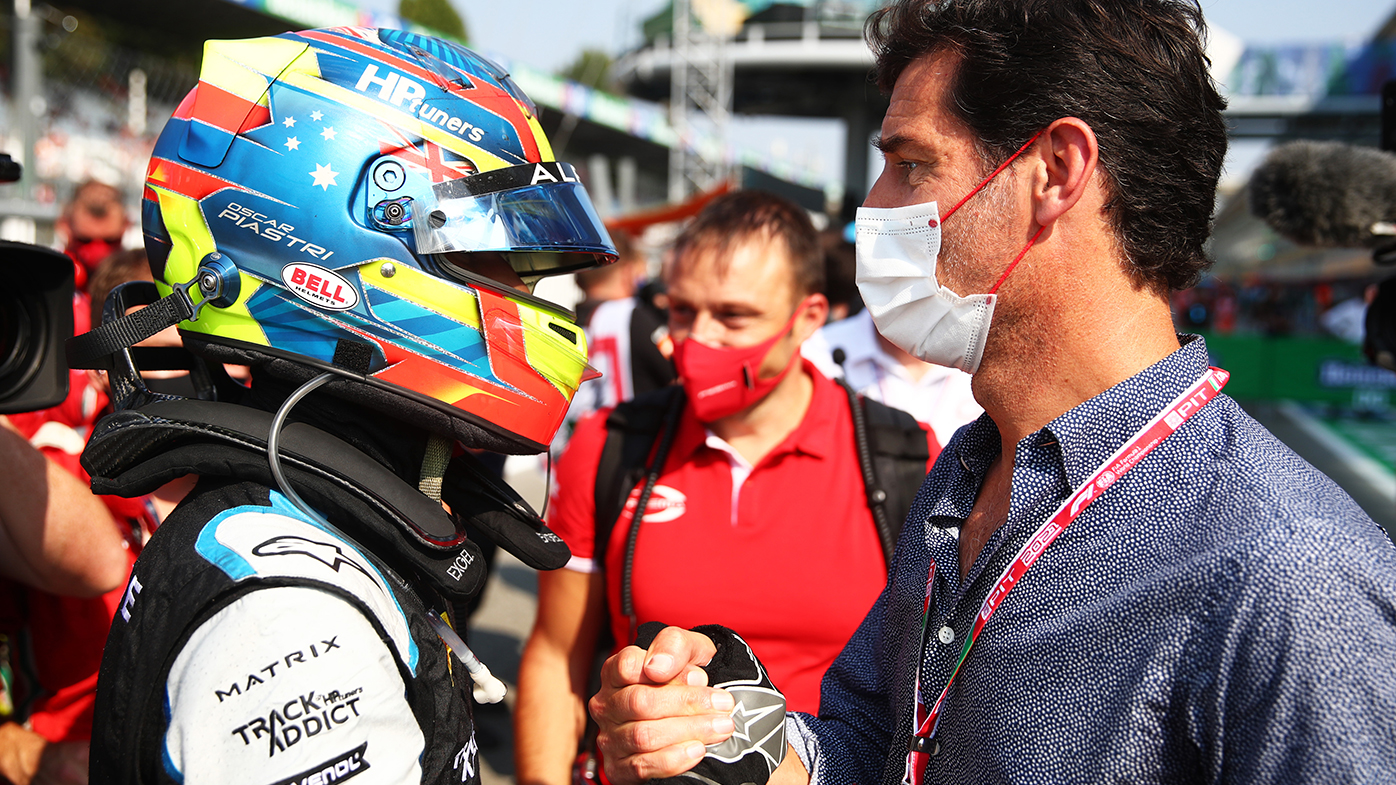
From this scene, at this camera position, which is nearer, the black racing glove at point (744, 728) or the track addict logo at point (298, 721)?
the track addict logo at point (298, 721)

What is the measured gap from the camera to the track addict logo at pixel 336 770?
113 centimetres

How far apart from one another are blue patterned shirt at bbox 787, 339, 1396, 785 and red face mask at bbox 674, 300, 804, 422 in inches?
42.6

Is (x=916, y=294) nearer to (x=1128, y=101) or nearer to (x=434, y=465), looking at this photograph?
(x=1128, y=101)

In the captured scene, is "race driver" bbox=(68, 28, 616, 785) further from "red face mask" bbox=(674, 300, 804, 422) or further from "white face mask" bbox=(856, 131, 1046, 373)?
"red face mask" bbox=(674, 300, 804, 422)

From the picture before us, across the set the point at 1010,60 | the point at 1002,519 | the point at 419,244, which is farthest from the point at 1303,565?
the point at 419,244

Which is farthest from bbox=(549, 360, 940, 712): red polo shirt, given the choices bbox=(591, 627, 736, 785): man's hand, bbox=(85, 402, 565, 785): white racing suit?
bbox=(85, 402, 565, 785): white racing suit

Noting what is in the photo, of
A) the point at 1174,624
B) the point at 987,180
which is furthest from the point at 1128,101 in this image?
the point at 1174,624

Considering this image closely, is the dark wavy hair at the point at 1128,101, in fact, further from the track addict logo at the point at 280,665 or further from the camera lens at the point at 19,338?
the camera lens at the point at 19,338

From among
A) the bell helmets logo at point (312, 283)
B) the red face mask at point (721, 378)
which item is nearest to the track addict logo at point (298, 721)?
the bell helmets logo at point (312, 283)

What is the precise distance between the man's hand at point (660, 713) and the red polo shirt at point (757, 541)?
2.85 ft

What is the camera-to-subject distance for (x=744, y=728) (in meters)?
1.50

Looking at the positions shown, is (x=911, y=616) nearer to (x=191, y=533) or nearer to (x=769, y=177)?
(x=191, y=533)

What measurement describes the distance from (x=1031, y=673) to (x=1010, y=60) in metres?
0.95

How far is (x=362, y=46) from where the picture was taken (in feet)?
5.09
